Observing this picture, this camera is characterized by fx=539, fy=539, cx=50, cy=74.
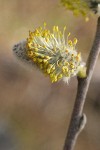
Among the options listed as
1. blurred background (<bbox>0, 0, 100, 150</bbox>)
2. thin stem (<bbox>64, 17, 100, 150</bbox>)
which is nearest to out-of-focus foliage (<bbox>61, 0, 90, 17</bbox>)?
thin stem (<bbox>64, 17, 100, 150</bbox>)

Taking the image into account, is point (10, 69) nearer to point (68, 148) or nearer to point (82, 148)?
point (82, 148)

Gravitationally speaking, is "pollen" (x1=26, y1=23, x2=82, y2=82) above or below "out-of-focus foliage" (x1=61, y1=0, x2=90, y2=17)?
below

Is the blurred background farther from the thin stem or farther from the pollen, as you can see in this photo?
the pollen

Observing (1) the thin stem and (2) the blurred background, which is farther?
(2) the blurred background

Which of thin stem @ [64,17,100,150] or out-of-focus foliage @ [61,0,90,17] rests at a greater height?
out-of-focus foliage @ [61,0,90,17]

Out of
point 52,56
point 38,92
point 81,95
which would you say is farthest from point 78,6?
point 38,92

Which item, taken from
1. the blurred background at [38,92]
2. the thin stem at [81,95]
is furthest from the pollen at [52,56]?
the blurred background at [38,92]

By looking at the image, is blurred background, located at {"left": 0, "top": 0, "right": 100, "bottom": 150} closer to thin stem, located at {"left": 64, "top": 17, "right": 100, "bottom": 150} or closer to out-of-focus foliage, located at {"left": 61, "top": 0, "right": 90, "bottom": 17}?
thin stem, located at {"left": 64, "top": 17, "right": 100, "bottom": 150}

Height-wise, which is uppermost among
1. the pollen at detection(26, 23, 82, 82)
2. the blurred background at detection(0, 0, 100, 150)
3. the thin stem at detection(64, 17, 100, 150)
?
the pollen at detection(26, 23, 82, 82)

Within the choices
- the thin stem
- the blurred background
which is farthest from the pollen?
the blurred background

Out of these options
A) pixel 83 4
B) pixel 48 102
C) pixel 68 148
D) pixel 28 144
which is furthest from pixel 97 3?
pixel 48 102
